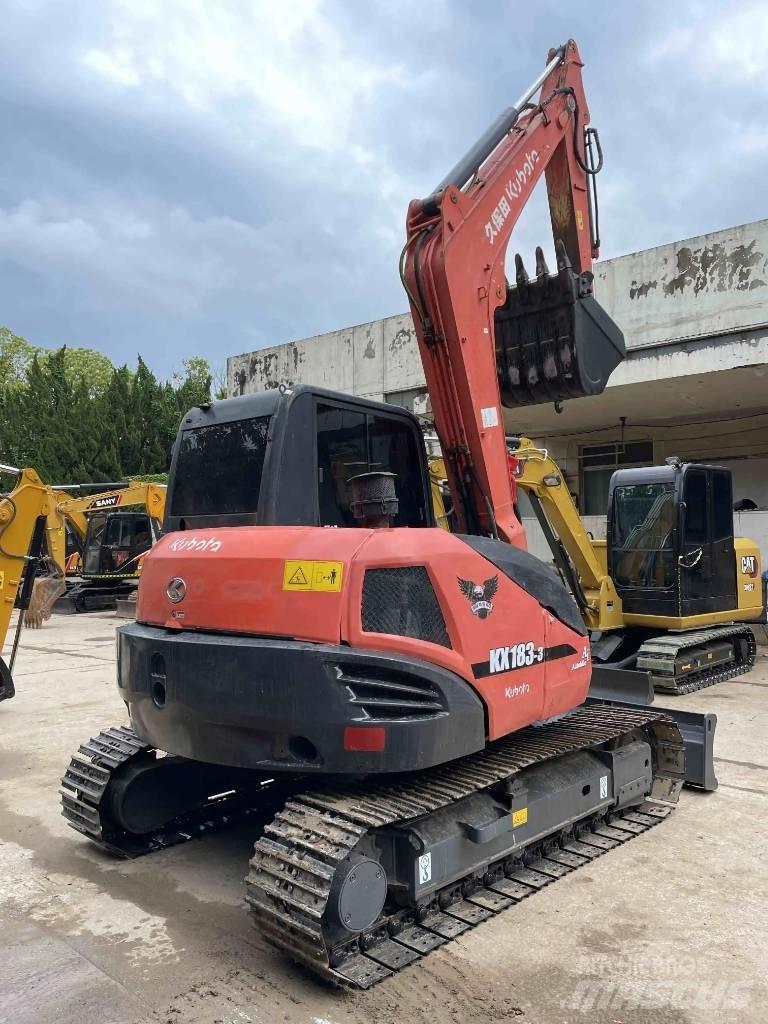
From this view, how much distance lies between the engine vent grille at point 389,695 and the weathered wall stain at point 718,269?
38.1ft

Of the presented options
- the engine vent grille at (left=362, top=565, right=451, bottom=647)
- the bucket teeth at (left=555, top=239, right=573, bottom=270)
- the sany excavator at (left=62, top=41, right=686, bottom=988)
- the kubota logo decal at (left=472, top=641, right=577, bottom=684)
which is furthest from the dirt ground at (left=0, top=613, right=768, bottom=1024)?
the bucket teeth at (left=555, top=239, right=573, bottom=270)

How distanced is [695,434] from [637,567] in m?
11.0

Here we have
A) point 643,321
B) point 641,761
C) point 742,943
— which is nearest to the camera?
point 742,943

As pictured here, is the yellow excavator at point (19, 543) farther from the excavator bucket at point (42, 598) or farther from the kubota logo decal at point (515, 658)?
the excavator bucket at point (42, 598)

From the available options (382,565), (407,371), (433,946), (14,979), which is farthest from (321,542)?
(407,371)

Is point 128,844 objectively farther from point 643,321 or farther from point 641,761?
point 643,321

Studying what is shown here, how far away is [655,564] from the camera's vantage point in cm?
984

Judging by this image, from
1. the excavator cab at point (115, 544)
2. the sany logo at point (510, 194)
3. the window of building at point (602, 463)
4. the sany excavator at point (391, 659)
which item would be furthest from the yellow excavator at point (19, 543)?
the window of building at point (602, 463)

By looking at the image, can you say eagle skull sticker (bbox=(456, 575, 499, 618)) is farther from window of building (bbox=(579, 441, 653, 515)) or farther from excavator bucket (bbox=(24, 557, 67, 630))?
window of building (bbox=(579, 441, 653, 515))

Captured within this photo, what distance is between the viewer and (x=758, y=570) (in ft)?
36.3

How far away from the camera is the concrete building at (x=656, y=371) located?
13.2m

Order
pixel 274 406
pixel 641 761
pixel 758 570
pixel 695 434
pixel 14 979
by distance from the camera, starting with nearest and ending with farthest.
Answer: pixel 14 979
pixel 274 406
pixel 641 761
pixel 758 570
pixel 695 434

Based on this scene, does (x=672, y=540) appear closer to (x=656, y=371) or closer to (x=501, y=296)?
(x=656, y=371)

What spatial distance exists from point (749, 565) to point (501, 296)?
7380 mm
